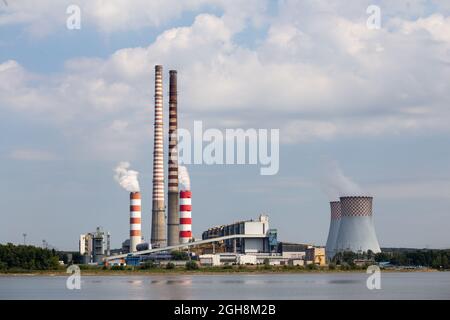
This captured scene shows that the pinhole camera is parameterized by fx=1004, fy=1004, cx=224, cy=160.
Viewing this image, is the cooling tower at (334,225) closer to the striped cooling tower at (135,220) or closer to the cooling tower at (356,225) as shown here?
the cooling tower at (356,225)

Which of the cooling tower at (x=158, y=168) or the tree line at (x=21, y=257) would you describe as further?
the cooling tower at (x=158, y=168)

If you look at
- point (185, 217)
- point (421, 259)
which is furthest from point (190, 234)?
point (421, 259)

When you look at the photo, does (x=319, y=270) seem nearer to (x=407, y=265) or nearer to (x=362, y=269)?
(x=362, y=269)

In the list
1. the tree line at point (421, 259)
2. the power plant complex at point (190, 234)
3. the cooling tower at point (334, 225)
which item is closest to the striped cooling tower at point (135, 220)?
the power plant complex at point (190, 234)

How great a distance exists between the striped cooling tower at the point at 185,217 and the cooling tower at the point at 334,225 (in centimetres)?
1397

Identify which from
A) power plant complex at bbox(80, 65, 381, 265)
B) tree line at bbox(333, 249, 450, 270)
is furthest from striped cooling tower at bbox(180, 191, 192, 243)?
tree line at bbox(333, 249, 450, 270)

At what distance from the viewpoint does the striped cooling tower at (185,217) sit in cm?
9388

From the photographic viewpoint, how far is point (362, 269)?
95312mm
